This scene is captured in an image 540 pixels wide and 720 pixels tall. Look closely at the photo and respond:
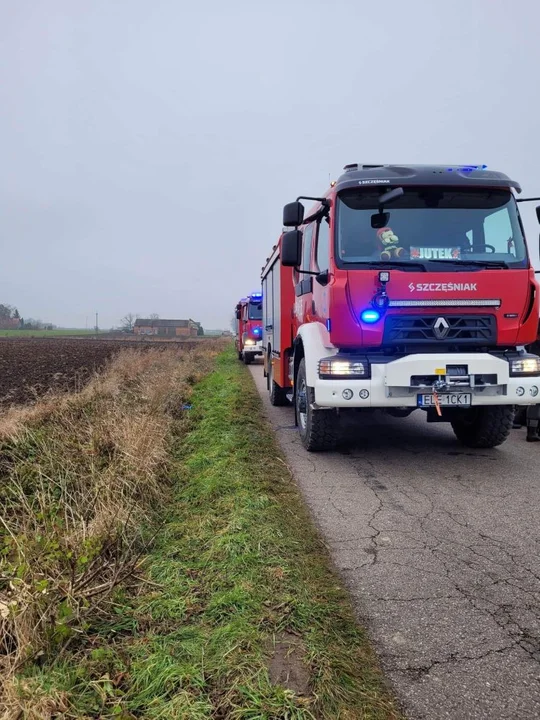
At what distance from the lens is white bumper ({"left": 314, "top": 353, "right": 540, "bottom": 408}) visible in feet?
17.3

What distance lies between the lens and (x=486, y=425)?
246 inches

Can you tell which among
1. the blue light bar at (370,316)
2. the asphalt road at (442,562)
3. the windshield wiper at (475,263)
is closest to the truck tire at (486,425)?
the asphalt road at (442,562)

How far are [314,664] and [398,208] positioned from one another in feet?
15.2

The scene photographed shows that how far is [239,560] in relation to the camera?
318 centimetres

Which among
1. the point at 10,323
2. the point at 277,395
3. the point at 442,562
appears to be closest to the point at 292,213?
the point at 442,562

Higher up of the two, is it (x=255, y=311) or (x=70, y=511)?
(x=255, y=311)

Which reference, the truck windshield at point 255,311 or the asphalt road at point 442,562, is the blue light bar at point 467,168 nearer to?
the asphalt road at point 442,562

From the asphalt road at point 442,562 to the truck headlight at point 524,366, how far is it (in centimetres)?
104

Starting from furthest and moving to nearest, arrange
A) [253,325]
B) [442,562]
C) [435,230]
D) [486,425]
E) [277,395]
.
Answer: [253,325]
[277,395]
[486,425]
[435,230]
[442,562]

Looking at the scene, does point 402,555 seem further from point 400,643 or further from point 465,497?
point 465,497

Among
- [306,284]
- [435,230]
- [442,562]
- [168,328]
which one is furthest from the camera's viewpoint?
[168,328]

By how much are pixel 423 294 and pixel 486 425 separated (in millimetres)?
1985

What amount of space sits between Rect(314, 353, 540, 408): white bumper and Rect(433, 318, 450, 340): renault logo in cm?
22

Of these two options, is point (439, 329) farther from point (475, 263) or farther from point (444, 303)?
point (475, 263)
